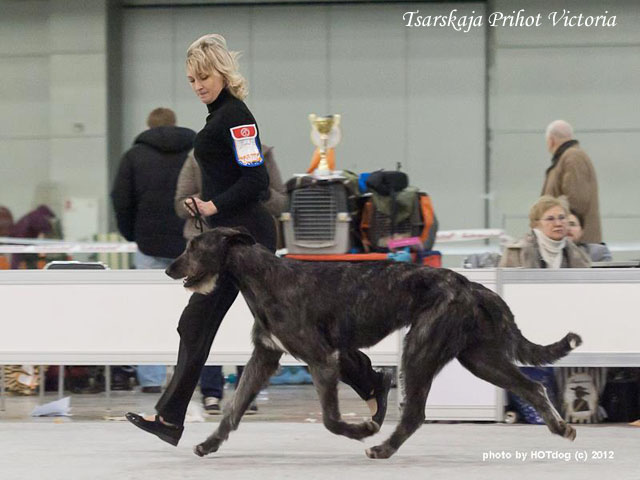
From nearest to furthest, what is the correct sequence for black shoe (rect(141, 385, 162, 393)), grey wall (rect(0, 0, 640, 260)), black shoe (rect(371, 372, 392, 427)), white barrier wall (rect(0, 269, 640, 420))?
black shoe (rect(371, 372, 392, 427)), white barrier wall (rect(0, 269, 640, 420)), black shoe (rect(141, 385, 162, 393)), grey wall (rect(0, 0, 640, 260))

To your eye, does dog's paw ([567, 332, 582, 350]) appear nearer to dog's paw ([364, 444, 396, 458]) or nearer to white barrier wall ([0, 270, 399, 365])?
dog's paw ([364, 444, 396, 458])

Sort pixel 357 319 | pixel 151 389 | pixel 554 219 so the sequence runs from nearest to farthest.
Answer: pixel 357 319 < pixel 554 219 < pixel 151 389

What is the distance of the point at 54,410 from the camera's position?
24.8 feet

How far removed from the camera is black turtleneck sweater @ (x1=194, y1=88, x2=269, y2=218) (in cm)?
548

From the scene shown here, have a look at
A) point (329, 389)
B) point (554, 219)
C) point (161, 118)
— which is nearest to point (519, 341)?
point (329, 389)

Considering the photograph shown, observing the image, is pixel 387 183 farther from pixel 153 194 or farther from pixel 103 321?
pixel 103 321

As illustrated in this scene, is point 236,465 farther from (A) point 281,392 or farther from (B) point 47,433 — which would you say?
(A) point 281,392

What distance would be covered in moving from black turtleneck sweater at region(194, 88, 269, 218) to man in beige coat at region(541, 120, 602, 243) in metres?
3.83

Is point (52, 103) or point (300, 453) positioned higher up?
point (52, 103)

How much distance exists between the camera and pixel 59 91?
13453mm

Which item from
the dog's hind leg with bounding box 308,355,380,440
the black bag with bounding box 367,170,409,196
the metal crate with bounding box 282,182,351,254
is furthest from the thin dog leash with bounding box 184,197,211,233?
the black bag with bounding box 367,170,409,196

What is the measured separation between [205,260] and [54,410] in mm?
2756

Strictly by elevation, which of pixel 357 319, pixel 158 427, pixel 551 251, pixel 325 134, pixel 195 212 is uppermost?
pixel 325 134

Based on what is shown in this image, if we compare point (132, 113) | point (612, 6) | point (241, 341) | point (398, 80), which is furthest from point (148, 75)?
point (241, 341)
